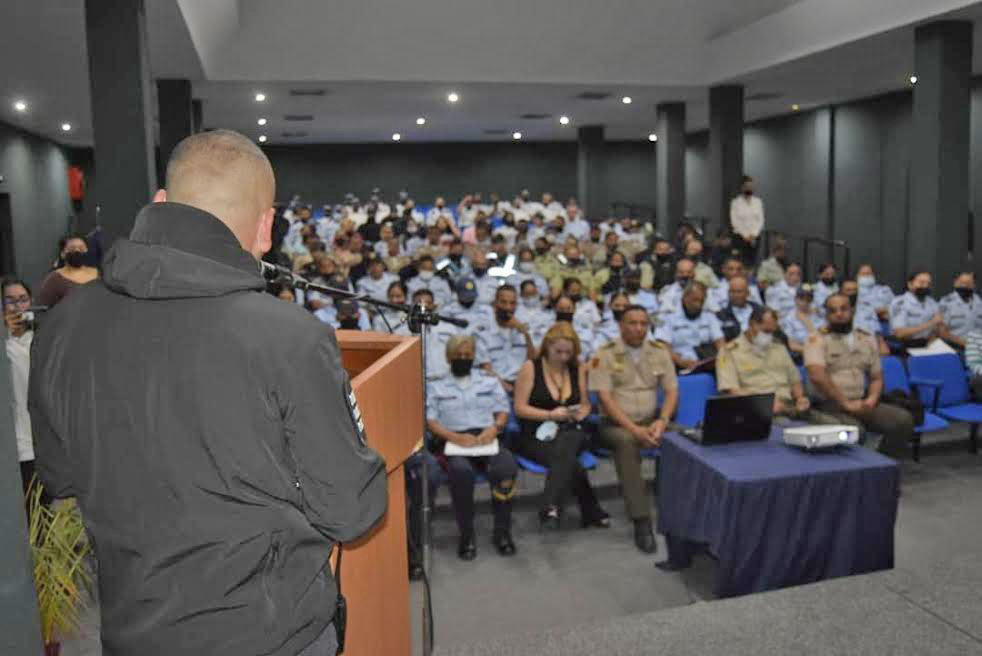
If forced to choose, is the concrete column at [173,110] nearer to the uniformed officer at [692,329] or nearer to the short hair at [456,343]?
the uniformed officer at [692,329]

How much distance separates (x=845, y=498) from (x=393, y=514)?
2516mm

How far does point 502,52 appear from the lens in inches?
456

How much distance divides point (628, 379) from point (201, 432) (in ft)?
14.7

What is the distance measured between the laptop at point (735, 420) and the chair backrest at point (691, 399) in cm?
117

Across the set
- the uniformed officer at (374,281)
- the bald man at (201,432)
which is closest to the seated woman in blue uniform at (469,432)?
the bald man at (201,432)

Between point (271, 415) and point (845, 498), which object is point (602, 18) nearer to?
point (845, 498)

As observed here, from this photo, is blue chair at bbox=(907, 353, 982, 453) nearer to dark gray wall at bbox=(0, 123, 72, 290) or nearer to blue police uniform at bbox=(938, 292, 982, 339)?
blue police uniform at bbox=(938, 292, 982, 339)

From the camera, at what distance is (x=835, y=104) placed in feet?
51.6

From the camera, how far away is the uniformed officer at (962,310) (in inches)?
326

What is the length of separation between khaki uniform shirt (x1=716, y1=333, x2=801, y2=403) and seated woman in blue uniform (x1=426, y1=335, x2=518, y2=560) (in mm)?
1535

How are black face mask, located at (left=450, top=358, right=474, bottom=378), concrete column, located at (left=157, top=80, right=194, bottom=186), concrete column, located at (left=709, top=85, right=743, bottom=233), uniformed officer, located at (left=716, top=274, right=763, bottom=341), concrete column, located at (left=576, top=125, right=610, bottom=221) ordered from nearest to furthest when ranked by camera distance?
black face mask, located at (left=450, top=358, right=474, bottom=378), uniformed officer, located at (left=716, top=274, right=763, bottom=341), concrete column, located at (left=157, top=80, right=194, bottom=186), concrete column, located at (left=709, top=85, right=743, bottom=233), concrete column, located at (left=576, top=125, right=610, bottom=221)

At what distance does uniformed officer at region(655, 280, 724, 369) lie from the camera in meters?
7.24

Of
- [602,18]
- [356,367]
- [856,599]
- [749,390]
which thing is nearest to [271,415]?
[356,367]

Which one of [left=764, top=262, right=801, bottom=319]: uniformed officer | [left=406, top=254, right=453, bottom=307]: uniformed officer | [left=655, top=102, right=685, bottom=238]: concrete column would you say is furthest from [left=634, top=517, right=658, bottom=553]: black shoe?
[left=655, top=102, right=685, bottom=238]: concrete column
